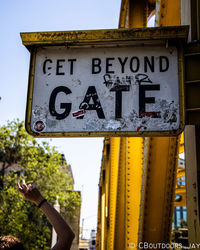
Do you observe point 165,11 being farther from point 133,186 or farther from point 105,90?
point 133,186

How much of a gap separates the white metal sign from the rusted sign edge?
0.08m

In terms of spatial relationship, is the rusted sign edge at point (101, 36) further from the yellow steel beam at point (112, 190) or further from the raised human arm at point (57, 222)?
the yellow steel beam at point (112, 190)

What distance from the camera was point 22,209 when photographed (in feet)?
51.2

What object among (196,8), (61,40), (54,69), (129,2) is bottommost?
(54,69)

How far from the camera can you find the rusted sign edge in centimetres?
256

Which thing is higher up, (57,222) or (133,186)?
(133,186)

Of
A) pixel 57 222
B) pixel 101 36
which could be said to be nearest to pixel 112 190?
pixel 101 36

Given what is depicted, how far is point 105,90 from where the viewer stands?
2.54m

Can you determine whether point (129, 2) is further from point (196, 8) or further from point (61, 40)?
point (61, 40)

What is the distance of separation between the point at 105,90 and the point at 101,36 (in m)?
0.46

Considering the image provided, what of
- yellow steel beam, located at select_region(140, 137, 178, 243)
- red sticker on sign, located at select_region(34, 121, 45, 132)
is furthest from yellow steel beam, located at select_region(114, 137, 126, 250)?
red sticker on sign, located at select_region(34, 121, 45, 132)

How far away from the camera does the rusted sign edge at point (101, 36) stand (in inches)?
101

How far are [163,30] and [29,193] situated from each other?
162 centimetres

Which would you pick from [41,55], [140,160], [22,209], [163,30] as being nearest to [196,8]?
[163,30]
